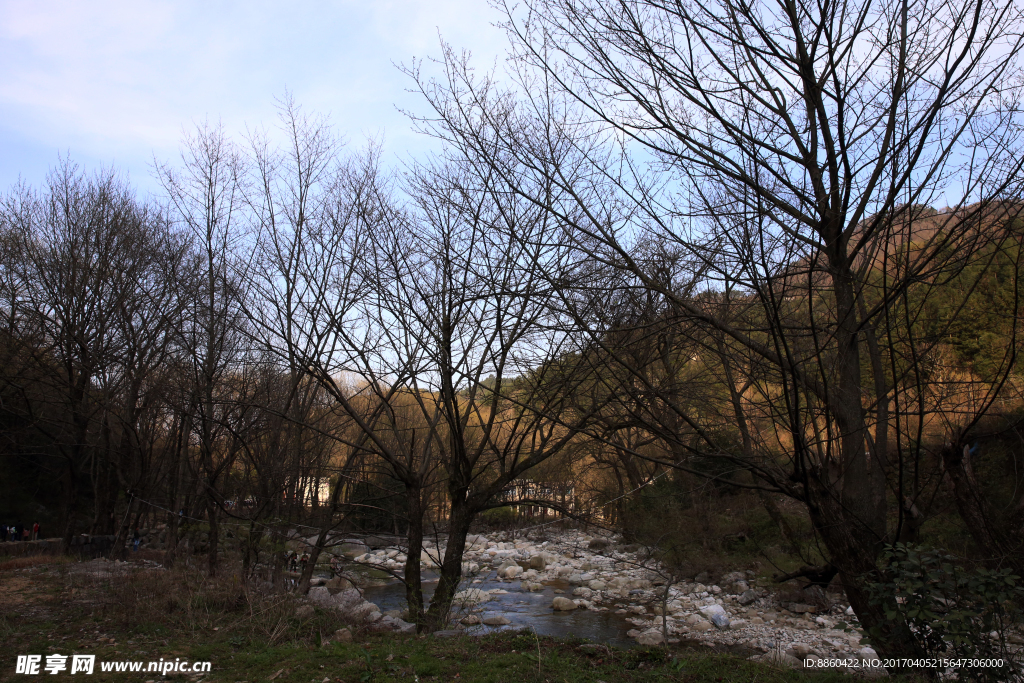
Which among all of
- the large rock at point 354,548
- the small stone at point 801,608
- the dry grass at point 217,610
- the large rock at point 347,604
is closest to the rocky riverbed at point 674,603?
the small stone at point 801,608

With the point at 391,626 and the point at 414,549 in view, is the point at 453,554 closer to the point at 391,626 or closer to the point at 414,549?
the point at 414,549

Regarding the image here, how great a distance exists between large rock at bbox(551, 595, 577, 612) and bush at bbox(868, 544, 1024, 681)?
915 cm

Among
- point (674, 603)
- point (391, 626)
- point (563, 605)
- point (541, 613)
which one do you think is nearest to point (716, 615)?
point (674, 603)

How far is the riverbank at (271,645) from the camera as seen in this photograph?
3.91 meters

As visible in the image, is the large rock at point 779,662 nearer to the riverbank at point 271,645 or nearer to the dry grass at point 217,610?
the riverbank at point 271,645

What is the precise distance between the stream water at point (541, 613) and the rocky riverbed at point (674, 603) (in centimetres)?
17

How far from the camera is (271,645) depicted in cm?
533

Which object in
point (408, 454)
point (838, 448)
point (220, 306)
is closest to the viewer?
point (838, 448)

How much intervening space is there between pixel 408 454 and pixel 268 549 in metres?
3.65

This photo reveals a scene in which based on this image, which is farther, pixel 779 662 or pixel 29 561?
pixel 29 561

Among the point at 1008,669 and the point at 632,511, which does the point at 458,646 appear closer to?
the point at 1008,669

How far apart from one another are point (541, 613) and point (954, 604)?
9047 mm

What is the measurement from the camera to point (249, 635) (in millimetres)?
5672

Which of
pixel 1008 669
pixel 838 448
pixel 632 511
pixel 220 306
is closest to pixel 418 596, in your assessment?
pixel 838 448
